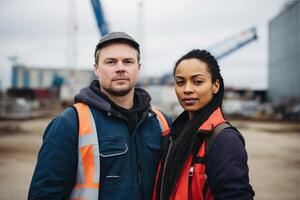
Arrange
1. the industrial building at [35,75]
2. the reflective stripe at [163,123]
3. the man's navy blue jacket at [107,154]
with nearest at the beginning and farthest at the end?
the man's navy blue jacket at [107,154]
the reflective stripe at [163,123]
the industrial building at [35,75]

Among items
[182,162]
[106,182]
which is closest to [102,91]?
[106,182]

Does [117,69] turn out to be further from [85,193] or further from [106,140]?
[85,193]

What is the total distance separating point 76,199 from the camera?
6.68 feet

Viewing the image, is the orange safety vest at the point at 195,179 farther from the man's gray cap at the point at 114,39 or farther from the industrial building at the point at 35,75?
the industrial building at the point at 35,75

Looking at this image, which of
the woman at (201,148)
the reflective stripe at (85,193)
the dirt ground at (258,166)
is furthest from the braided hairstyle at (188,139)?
the dirt ground at (258,166)

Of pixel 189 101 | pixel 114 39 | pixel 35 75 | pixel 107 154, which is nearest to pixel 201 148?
pixel 189 101

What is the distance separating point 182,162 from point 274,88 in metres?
44.6

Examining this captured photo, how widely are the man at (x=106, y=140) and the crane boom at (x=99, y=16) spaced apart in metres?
22.9

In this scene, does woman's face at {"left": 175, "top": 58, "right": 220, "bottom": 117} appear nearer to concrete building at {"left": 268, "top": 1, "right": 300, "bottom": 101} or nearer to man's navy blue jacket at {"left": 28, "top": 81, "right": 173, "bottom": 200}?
man's navy blue jacket at {"left": 28, "top": 81, "right": 173, "bottom": 200}

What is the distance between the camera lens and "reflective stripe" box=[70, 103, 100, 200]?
6.61 ft

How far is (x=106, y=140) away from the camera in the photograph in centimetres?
212

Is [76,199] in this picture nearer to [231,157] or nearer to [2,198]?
[231,157]

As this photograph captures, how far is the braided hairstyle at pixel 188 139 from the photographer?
1.94 meters

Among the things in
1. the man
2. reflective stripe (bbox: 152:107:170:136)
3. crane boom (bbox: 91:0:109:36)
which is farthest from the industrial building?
the man
